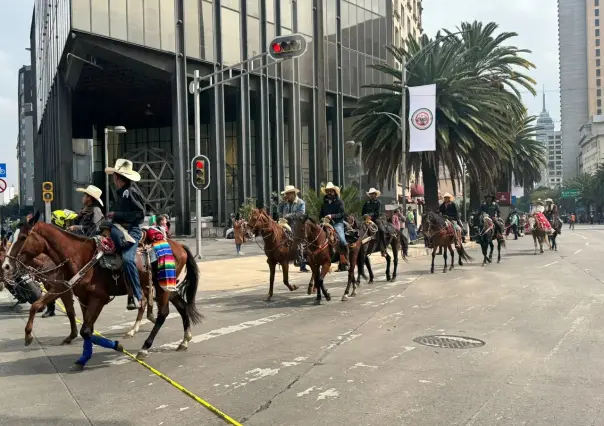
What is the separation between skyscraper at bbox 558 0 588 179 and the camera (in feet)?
525

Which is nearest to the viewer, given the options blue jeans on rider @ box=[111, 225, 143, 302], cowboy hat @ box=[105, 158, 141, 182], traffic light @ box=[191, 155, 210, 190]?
blue jeans on rider @ box=[111, 225, 143, 302]

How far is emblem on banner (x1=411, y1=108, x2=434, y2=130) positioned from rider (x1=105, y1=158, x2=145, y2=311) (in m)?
20.1

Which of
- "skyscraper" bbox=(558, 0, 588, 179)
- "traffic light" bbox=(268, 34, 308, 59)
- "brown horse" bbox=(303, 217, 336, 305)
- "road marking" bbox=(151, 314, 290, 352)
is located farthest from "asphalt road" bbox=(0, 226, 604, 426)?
"skyscraper" bbox=(558, 0, 588, 179)

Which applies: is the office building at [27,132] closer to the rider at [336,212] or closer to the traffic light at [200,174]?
the traffic light at [200,174]

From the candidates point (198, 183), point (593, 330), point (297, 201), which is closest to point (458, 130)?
point (198, 183)

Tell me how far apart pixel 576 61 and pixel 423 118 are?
16296cm

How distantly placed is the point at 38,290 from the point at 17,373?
157 inches

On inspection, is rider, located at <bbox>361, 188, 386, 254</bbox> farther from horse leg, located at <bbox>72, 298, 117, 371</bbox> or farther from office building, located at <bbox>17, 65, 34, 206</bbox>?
office building, located at <bbox>17, 65, 34, 206</bbox>

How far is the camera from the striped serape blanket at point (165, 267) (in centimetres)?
727

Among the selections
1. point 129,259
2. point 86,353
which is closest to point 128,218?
point 129,259

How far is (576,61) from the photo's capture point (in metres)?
164

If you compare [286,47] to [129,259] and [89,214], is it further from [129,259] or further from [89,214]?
[129,259]

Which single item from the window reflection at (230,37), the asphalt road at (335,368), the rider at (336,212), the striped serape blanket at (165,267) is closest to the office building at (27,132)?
the window reflection at (230,37)

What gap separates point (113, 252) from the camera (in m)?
6.97
